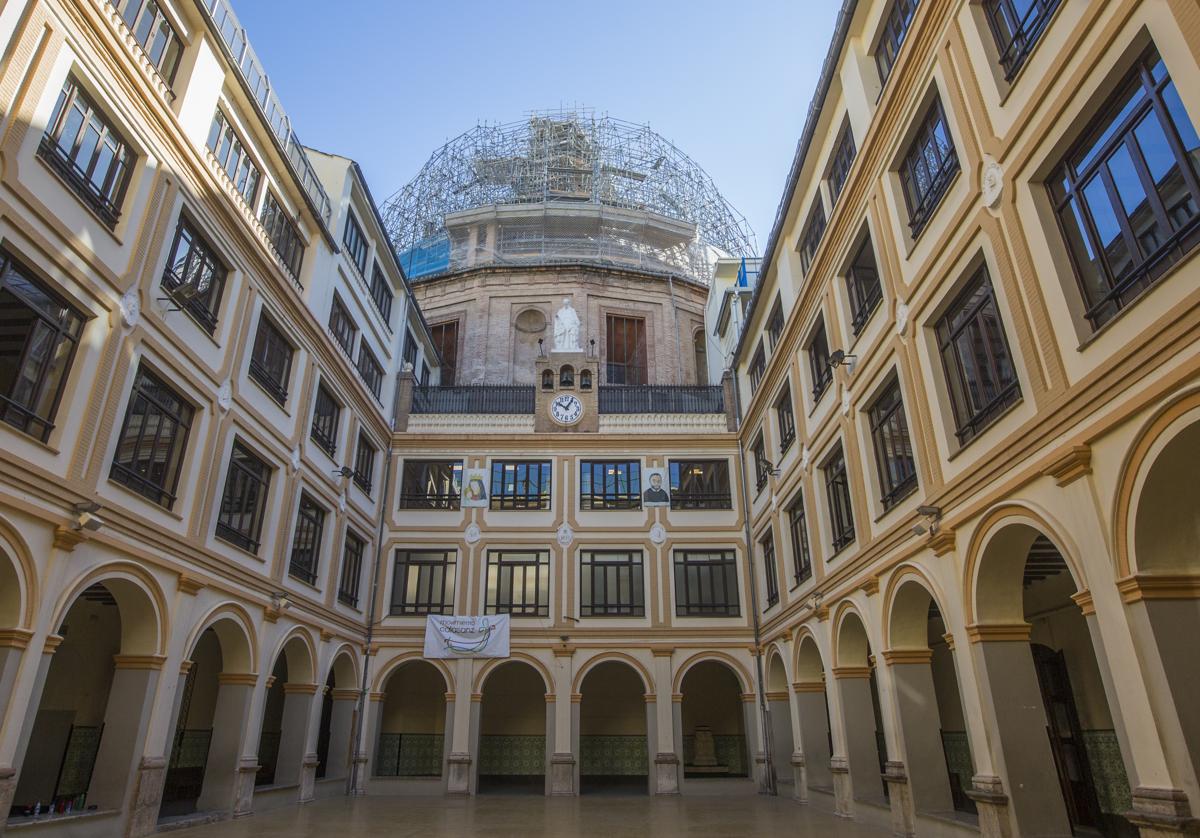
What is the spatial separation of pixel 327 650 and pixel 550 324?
756 inches

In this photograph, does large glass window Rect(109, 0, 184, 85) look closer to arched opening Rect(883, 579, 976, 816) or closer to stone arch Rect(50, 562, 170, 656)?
stone arch Rect(50, 562, 170, 656)

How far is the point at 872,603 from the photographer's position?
1441cm

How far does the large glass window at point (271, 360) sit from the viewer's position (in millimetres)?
17109

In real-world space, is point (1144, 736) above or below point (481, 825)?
above

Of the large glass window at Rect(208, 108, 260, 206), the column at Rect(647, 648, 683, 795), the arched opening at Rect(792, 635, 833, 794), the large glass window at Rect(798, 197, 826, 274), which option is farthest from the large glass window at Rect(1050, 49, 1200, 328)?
the column at Rect(647, 648, 683, 795)

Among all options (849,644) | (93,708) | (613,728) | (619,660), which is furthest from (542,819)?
(613,728)

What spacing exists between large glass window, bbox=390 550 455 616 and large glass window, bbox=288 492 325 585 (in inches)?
173

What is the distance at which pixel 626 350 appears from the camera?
36094 millimetres

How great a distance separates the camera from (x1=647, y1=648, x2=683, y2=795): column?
71.7ft

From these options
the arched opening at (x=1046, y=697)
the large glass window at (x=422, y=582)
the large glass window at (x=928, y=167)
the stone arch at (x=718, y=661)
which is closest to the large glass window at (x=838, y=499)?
the arched opening at (x=1046, y=697)

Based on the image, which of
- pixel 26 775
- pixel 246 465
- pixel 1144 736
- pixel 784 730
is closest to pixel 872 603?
pixel 1144 736

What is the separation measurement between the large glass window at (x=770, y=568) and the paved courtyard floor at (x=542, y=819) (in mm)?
5456

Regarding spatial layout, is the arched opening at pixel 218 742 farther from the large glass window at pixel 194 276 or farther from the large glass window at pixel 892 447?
the large glass window at pixel 892 447

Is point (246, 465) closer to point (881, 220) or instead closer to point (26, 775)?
point (26, 775)
